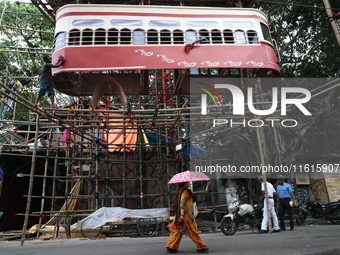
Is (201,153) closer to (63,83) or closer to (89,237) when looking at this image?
(89,237)

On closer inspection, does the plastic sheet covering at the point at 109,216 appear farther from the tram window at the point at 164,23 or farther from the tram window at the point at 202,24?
the tram window at the point at 202,24

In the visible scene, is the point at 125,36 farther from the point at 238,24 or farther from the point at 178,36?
the point at 238,24

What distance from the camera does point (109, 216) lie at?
29.6ft

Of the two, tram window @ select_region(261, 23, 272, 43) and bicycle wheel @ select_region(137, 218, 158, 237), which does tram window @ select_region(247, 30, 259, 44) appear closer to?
tram window @ select_region(261, 23, 272, 43)

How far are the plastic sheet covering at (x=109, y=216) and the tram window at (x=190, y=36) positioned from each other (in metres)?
5.56

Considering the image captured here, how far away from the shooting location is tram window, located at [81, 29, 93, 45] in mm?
7721

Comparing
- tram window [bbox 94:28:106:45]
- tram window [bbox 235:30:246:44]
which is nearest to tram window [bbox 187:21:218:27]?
tram window [bbox 235:30:246:44]

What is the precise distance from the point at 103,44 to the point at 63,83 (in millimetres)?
1851

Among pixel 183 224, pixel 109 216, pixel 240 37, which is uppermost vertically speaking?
pixel 240 37

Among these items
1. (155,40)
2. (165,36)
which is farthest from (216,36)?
(155,40)

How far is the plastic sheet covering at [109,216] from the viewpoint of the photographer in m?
8.84

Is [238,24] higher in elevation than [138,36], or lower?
higher

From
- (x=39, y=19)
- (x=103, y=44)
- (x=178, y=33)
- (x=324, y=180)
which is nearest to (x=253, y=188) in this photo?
(x=324, y=180)

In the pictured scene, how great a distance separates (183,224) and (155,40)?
5029 mm
